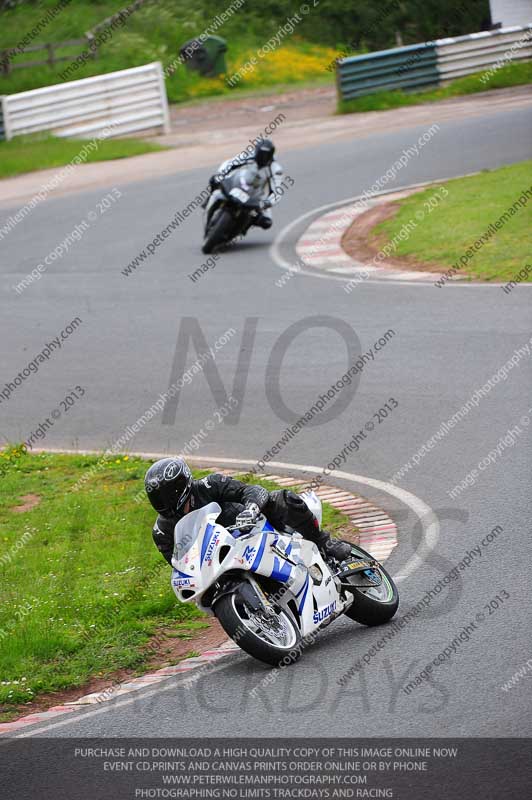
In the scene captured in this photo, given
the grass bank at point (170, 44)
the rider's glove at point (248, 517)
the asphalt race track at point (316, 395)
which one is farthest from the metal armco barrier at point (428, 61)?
the rider's glove at point (248, 517)

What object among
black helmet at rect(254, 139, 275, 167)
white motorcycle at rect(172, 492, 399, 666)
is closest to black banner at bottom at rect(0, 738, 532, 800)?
white motorcycle at rect(172, 492, 399, 666)

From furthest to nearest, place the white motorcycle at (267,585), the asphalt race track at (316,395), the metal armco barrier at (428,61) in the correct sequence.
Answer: the metal armco barrier at (428,61)
the white motorcycle at (267,585)
the asphalt race track at (316,395)

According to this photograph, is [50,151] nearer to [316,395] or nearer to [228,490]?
[316,395]

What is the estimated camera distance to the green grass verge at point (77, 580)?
792cm

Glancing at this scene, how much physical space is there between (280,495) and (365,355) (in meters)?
6.36

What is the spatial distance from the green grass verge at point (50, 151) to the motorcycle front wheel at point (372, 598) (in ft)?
72.8

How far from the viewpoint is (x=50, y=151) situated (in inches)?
1156

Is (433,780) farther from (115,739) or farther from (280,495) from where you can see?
(280,495)

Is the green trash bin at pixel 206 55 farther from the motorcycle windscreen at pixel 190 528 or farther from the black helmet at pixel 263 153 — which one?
the motorcycle windscreen at pixel 190 528

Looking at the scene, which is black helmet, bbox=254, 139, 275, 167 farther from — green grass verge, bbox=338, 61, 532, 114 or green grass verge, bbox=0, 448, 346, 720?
green grass verge, bbox=338, 61, 532, 114

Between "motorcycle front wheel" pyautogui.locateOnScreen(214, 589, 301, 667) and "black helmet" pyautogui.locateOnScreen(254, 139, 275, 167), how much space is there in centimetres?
1375

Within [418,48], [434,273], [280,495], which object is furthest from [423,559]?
[418,48]

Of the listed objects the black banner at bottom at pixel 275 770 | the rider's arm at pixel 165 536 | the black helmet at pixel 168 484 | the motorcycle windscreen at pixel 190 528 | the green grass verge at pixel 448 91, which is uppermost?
the black helmet at pixel 168 484

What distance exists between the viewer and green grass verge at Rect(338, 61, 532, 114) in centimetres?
3175
